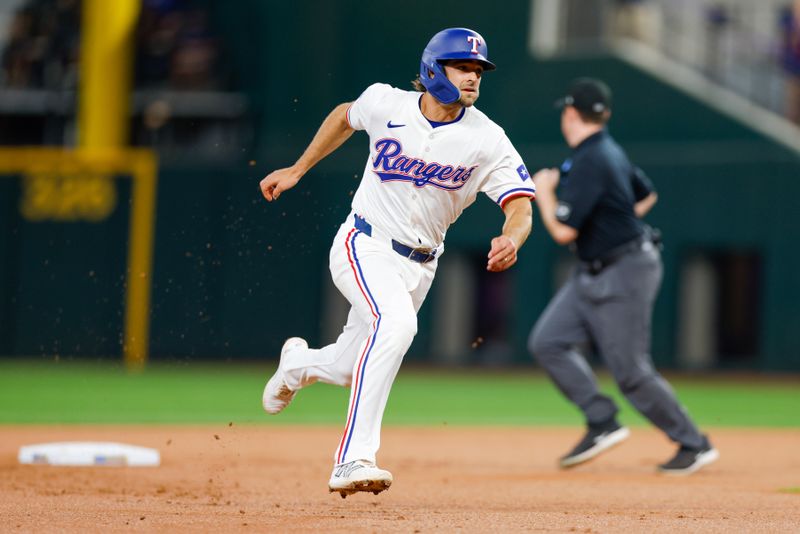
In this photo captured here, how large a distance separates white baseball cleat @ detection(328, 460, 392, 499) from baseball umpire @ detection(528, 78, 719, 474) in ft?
7.97

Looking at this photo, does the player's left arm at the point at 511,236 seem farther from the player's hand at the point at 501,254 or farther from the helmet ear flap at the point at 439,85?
the helmet ear flap at the point at 439,85

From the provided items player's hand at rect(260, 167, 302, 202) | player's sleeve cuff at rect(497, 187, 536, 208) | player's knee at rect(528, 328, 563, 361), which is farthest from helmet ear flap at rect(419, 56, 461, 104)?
player's knee at rect(528, 328, 563, 361)

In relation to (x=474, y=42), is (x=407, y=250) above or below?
below

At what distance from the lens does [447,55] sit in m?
5.54

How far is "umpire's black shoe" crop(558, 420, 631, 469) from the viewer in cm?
750

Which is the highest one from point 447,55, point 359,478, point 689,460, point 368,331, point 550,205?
point 447,55

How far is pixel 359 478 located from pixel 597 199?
2742 millimetres

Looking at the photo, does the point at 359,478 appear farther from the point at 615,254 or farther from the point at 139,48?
the point at 139,48

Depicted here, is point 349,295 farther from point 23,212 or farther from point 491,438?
point 23,212

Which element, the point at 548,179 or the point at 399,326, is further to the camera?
the point at 548,179

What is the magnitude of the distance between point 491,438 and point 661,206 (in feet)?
25.7

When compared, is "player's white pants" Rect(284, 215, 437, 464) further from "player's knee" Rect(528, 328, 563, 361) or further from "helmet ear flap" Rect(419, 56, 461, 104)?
"player's knee" Rect(528, 328, 563, 361)

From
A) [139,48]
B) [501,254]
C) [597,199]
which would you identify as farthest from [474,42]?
[139,48]

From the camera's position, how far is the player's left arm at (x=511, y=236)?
5.19 m
